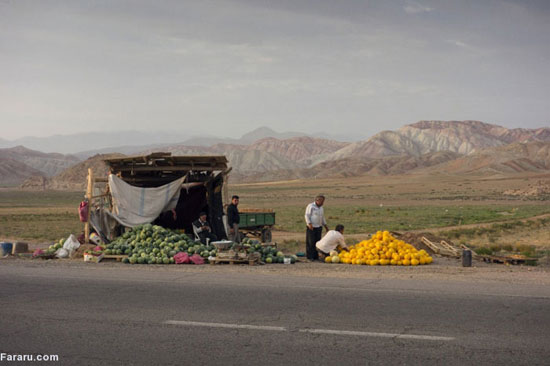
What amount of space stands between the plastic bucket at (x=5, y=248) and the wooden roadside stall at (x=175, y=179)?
2202 millimetres

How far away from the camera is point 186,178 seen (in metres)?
17.4

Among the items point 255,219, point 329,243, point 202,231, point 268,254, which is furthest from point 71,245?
point 329,243

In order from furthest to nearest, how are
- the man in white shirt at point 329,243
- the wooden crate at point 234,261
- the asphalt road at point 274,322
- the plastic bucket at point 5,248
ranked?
1. the plastic bucket at point 5,248
2. the man in white shirt at point 329,243
3. the wooden crate at point 234,261
4. the asphalt road at point 274,322

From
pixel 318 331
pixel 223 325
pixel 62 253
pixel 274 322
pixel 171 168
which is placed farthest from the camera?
pixel 171 168

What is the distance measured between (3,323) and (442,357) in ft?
18.4

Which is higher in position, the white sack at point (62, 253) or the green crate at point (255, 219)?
the green crate at point (255, 219)

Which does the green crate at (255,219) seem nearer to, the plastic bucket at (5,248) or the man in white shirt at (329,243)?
the man in white shirt at (329,243)

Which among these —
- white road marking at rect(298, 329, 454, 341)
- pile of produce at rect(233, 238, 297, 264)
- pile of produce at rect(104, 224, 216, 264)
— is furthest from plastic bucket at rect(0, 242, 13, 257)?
white road marking at rect(298, 329, 454, 341)

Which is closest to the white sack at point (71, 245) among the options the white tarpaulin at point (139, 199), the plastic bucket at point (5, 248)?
the white tarpaulin at point (139, 199)

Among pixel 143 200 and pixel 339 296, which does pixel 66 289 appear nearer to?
pixel 339 296

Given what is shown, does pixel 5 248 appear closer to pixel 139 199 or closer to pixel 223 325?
pixel 139 199

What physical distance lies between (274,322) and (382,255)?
7.02 metres

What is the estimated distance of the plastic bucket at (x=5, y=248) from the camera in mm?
15414

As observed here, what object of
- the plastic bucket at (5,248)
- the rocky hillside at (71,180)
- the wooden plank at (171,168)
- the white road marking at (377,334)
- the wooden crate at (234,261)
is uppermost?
the wooden plank at (171,168)
